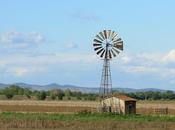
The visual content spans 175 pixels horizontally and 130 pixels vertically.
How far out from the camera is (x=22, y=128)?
52875 mm

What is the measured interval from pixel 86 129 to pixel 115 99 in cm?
2679

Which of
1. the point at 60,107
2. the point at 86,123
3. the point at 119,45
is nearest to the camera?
the point at 86,123

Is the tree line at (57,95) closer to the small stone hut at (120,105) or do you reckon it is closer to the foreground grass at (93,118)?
the small stone hut at (120,105)

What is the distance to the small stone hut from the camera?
253 ft

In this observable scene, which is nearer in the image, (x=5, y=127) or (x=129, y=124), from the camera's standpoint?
(x=5, y=127)

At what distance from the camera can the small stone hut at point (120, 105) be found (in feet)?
253

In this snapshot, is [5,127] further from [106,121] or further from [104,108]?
[104,108]

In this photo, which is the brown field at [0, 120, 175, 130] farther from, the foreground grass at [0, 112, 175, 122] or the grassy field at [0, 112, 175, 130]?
the foreground grass at [0, 112, 175, 122]

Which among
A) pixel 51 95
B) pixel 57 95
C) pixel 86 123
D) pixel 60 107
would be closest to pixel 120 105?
pixel 86 123

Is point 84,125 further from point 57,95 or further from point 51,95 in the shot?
point 57,95

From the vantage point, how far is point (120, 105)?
77.6 m

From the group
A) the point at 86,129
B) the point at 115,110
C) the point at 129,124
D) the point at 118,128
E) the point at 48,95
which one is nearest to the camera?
the point at 86,129

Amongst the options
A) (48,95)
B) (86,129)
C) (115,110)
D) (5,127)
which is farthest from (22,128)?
(48,95)

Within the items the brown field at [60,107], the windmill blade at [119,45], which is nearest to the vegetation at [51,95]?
the brown field at [60,107]
